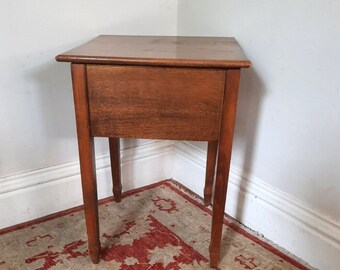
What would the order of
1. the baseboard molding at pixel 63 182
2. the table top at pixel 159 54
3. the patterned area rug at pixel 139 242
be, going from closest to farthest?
the table top at pixel 159 54, the patterned area rug at pixel 139 242, the baseboard molding at pixel 63 182

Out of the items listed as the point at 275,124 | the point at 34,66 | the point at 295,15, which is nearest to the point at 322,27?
the point at 295,15

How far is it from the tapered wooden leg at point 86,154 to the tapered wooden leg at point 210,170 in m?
0.43

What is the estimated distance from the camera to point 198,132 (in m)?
0.75

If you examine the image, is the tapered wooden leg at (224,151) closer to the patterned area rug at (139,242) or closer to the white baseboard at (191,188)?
the patterned area rug at (139,242)

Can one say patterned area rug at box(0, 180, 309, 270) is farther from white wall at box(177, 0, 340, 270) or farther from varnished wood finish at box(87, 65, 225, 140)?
varnished wood finish at box(87, 65, 225, 140)

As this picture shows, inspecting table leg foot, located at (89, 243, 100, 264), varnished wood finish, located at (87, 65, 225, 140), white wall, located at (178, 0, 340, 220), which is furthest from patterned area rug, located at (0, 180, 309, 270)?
varnished wood finish, located at (87, 65, 225, 140)

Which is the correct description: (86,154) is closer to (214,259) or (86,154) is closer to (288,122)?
(214,259)

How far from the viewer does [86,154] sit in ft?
2.57

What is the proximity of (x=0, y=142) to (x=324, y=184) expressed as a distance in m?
0.93

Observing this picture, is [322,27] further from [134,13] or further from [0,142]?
[0,142]

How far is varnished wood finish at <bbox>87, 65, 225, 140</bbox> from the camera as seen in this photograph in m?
0.71

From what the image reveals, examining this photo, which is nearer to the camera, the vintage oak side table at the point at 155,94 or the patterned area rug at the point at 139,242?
the vintage oak side table at the point at 155,94

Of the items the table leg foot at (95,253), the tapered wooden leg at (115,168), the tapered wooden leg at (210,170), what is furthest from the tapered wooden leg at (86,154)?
the tapered wooden leg at (210,170)

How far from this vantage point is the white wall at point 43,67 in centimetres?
95
